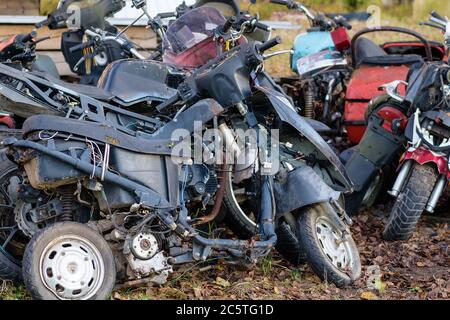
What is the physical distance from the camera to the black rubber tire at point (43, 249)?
17.3 ft


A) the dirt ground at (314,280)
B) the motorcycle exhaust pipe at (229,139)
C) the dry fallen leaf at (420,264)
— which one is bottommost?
the dry fallen leaf at (420,264)

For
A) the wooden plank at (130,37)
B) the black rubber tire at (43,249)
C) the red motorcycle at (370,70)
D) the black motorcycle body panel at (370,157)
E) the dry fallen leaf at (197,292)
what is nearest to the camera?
the black rubber tire at (43,249)

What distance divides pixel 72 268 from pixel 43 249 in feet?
0.67

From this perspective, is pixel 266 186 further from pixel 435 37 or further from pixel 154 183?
pixel 435 37

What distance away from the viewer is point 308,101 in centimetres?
962

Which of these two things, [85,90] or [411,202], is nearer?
[85,90]

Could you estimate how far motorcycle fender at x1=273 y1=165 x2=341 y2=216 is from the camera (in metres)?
6.43

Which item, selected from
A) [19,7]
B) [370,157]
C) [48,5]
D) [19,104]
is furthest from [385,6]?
[19,104]

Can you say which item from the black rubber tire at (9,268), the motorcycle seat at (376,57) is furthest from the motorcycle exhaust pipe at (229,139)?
the motorcycle seat at (376,57)

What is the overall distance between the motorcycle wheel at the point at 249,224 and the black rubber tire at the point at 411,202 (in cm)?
113

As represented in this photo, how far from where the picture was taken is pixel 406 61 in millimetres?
9391

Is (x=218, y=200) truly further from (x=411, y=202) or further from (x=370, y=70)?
(x=370, y=70)

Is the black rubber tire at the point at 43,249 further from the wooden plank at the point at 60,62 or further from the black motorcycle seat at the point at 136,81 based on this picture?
the wooden plank at the point at 60,62

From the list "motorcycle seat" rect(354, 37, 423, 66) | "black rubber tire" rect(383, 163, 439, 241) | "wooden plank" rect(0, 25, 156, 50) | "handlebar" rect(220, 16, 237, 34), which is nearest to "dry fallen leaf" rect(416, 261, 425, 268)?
"black rubber tire" rect(383, 163, 439, 241)
